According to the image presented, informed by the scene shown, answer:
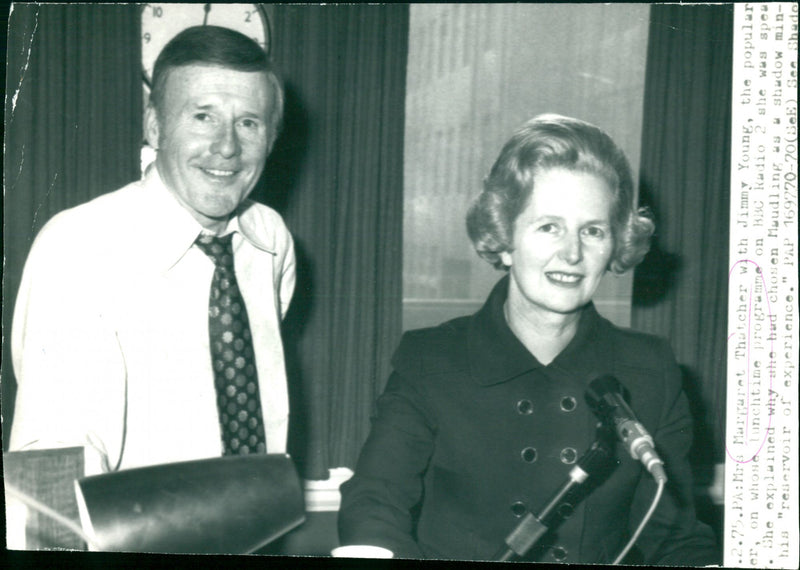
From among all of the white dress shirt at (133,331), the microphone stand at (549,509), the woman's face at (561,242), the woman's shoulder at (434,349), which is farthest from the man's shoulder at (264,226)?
the microphone stand at (549,509)

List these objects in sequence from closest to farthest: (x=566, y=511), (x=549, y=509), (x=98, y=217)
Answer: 1. (x=549, y=509)
2. (x=566, y=511)
3. (x=98, y=217)

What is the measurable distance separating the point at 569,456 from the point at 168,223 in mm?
814

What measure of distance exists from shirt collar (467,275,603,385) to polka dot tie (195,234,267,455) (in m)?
0.41

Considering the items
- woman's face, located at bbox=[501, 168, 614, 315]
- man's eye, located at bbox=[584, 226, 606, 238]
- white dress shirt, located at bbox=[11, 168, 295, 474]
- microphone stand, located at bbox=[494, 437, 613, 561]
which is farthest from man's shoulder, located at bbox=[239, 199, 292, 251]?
microphone stand, located at bbox=[494, 437, 613, 561]

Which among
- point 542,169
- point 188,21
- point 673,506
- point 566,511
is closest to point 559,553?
point 566,511

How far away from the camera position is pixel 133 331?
127 cm

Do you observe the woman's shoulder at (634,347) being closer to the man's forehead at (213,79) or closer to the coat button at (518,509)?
the coat button at (518,509)

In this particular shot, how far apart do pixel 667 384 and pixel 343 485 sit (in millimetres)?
607

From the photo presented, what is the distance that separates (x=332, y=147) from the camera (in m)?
1.35

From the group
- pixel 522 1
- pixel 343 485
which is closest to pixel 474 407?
pixel 343 485

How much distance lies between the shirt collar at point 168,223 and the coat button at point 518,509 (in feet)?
2.19

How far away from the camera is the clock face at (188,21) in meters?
1.32

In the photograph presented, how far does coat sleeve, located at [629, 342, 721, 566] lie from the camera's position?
1236 mm

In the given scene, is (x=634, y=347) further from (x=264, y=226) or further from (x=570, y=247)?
(x=264, y=226)
